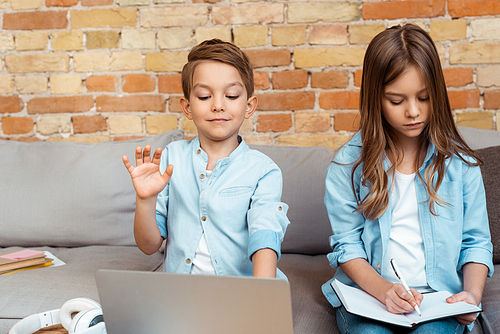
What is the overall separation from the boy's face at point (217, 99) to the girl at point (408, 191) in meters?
0.34

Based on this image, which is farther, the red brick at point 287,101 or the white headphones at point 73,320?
the red brick at point 287,101

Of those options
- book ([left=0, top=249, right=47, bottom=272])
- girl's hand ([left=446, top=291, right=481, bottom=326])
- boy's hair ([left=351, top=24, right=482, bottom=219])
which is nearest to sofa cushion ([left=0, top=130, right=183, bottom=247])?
book ([left=0, top=249, right=47, bottom=272])

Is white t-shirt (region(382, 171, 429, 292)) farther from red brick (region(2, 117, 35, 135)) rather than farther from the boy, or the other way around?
red brick (region(2, 117, 35, 135))

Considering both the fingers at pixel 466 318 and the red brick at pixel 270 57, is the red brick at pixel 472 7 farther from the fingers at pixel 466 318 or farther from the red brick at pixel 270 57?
the fingers at pixel 466 318

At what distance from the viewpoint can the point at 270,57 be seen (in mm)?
1975

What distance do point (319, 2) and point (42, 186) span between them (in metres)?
1.35

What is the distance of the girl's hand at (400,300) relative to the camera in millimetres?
944

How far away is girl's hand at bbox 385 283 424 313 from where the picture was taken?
944 mm

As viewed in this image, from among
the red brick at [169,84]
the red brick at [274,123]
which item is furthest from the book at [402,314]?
the red brick at [169,84]

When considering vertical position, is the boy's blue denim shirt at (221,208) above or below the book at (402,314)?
above

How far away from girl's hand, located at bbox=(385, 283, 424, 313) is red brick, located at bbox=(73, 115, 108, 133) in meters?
1.55

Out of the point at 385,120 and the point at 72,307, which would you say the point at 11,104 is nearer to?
the point at 72,307

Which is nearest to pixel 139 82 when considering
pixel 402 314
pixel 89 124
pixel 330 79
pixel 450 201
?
pixel 89 124

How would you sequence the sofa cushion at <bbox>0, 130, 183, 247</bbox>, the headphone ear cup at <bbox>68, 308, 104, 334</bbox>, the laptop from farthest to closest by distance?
1. the sofa cushion at <bbox>0, 130, 183, 247</bbox>
2. the headphone ear cup at <bbox>68, 308, 104, 334</bbox>
3. the laptop
